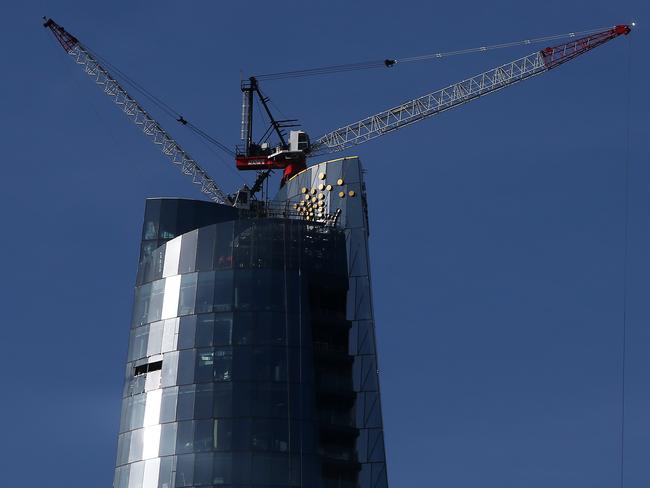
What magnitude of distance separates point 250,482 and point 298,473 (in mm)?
6068

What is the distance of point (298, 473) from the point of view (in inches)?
7864

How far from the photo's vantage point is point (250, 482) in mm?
198750

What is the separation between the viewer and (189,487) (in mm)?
199250

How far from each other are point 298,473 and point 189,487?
44.6 feet

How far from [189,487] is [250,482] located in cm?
762
